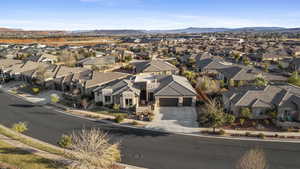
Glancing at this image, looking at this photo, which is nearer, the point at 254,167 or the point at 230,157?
the point at 254,167

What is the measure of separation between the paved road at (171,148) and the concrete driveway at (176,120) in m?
2.16

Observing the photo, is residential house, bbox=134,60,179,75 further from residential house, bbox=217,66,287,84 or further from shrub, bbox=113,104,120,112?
shrub, bbox=113,104,120,112

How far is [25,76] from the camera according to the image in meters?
57.7

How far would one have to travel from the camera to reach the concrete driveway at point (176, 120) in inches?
1155

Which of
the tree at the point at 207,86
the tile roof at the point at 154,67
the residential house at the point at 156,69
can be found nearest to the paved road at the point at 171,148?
the tree at the point at 207,86

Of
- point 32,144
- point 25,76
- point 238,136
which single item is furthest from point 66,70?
point 238,136

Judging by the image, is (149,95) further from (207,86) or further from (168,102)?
(207,86)

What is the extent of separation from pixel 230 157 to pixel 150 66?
40976 millimetres

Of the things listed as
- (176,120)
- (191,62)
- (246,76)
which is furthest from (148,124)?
(191,62)

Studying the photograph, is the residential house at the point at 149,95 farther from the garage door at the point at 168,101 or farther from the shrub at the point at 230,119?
A: the shrub at the point at 230,119

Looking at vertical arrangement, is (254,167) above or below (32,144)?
above

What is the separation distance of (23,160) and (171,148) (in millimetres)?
15685

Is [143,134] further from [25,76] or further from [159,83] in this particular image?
[25,76]

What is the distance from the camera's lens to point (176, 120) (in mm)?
31906
